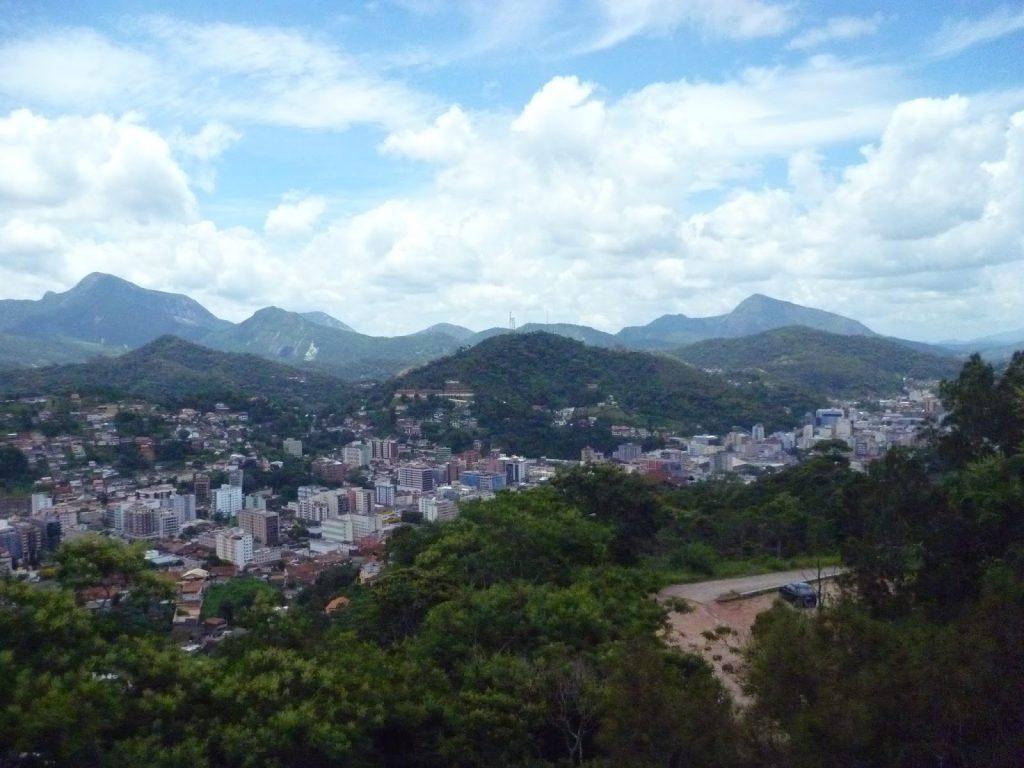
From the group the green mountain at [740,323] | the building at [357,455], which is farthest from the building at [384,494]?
the green mountain at [740,323]

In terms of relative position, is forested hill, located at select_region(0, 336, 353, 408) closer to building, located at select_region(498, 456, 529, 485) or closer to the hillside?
the hillside

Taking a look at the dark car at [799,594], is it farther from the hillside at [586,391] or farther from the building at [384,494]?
the hillside at [586,391]

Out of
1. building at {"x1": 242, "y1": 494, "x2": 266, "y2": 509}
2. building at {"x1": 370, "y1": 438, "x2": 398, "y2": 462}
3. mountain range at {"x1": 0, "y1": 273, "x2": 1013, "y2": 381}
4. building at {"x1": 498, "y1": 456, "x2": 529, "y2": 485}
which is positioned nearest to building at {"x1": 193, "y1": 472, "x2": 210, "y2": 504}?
building at {"x1": 242, "y1": 494, "x2": 266, "y2": 509}

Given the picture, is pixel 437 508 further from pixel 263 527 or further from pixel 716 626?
pixel 716 626

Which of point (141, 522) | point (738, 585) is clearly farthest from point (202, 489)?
point (738, 585)

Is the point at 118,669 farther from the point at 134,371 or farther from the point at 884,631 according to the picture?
Answer: the point at 134,371

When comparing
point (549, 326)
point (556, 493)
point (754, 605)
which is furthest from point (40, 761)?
point (549, 326)
